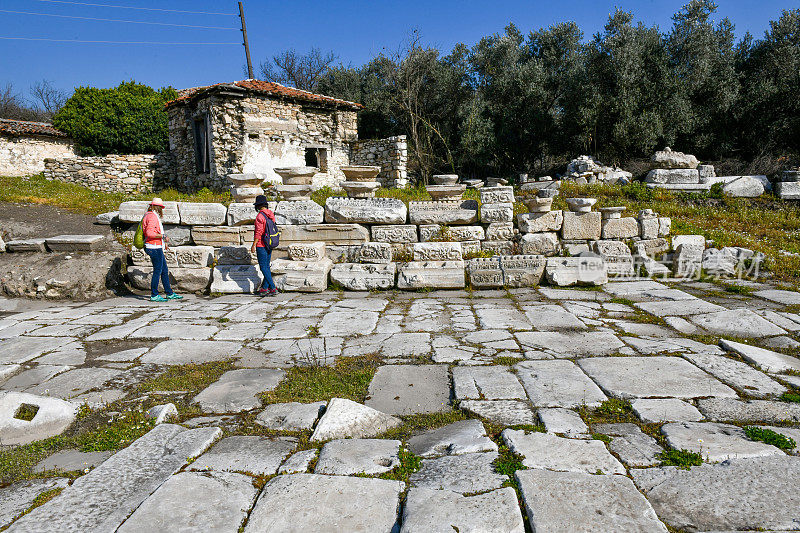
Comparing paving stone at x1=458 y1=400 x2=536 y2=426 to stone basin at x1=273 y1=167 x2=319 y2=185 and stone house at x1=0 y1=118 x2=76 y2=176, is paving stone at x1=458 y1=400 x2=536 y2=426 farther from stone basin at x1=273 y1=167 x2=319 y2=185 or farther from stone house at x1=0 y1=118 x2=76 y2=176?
stone house at x1=0 y1=118 x2=76 y2=176

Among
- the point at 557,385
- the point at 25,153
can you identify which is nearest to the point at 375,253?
the point at 557,385

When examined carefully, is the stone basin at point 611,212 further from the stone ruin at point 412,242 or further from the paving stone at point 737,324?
the paving stone at point 737,324

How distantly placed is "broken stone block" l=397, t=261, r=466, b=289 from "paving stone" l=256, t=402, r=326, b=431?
4.06 m

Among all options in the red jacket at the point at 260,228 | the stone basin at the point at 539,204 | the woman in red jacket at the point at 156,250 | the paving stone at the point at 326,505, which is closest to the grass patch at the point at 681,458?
the paving stone at the point at 326,505

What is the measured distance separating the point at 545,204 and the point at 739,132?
13927mm

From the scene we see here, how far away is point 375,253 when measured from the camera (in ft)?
25.0

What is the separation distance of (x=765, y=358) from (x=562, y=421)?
233cm

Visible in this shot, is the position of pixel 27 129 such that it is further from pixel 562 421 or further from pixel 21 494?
pixel 562 421

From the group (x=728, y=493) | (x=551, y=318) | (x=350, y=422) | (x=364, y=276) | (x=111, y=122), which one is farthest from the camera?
(x=111, y=122)

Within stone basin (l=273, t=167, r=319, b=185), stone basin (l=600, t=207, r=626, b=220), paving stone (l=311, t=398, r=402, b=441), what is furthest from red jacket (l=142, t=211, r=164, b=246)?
stone basin (l=600, t=207, r=626, b=220)

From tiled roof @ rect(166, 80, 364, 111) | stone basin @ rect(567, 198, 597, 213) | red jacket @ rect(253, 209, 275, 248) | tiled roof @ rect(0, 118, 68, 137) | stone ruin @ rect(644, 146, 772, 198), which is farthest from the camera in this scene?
tiled roof @ rect(0, 118, 68, 137)

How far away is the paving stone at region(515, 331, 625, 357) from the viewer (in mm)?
4293

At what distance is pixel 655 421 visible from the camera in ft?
9.48

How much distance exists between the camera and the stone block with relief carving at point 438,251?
755 cm
